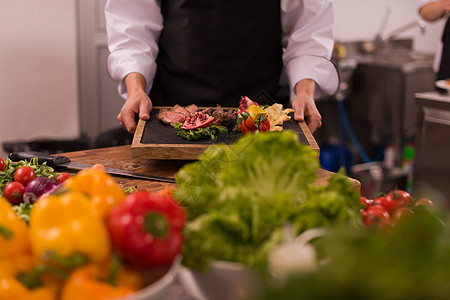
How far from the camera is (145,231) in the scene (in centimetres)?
61

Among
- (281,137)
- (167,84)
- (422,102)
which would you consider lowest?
(422,102)

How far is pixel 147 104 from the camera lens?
71.4 inches

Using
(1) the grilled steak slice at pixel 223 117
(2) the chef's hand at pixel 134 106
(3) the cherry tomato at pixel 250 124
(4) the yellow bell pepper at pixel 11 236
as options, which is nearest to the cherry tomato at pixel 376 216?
(4) the yellow bell pepper at pixel 11 236

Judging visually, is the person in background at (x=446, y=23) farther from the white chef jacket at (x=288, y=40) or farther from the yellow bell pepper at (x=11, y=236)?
the yellow bell pepper at (x=11, y=236)

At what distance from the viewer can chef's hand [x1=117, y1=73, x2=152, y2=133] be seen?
69.6 inches

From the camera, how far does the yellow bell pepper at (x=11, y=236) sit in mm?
657

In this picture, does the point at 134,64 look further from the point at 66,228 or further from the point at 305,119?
the point at 66,228

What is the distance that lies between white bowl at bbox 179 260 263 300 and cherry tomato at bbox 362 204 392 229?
28cm

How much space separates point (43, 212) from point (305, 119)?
1371 mm

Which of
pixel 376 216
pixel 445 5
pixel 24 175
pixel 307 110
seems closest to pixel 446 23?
pixel 445 5

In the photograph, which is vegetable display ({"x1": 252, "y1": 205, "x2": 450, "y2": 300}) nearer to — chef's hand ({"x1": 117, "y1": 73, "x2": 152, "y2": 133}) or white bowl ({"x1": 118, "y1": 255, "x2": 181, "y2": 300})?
white bowl ({"x1": 118, "y1": 255, "x2": 181, "y2": 300})

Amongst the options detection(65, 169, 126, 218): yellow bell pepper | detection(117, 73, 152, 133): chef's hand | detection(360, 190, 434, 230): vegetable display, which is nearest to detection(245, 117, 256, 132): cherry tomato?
detection(117, 73, 152, 133): chef's hand

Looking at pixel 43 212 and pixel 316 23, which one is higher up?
pixel 316 23

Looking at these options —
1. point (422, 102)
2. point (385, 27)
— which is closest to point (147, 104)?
point (422, 102)
